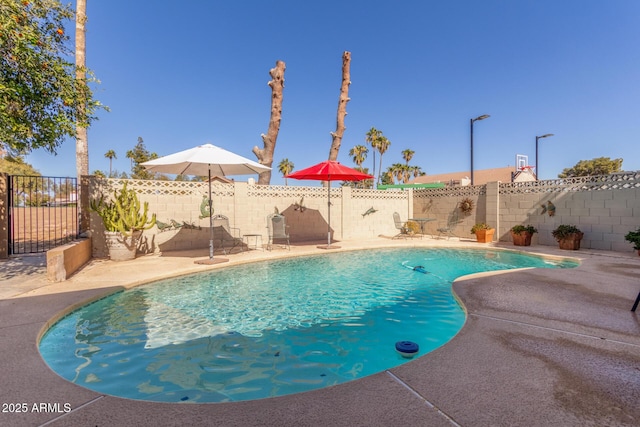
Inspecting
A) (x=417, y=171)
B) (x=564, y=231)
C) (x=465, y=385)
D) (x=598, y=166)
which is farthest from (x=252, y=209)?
(x=417, y=171)


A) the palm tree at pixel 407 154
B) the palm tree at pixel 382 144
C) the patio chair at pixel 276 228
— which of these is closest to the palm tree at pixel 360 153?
the palm tree at pixel 382 144

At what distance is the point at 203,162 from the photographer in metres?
6.57

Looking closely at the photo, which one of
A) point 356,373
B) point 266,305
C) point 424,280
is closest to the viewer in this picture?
point 356,373

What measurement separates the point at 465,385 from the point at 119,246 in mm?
8006

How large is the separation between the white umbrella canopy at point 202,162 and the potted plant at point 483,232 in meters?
8.56

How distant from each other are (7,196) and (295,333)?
8473mm

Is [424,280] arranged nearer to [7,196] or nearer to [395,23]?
[7,196]

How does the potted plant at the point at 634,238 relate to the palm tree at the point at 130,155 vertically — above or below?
below

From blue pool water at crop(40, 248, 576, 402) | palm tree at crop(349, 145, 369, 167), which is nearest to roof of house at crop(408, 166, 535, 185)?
palm tree at crop(349, 145, 369, 167)

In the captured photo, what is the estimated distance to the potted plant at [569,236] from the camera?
9.16 m

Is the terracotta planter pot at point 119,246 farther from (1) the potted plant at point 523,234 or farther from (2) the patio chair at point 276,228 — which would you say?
(1) the potted plant at point 523,234

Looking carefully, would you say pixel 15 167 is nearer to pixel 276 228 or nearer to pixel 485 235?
pixel 276 228

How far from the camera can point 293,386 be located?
97.9 inches

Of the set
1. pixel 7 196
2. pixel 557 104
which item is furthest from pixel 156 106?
pixel 557 104
